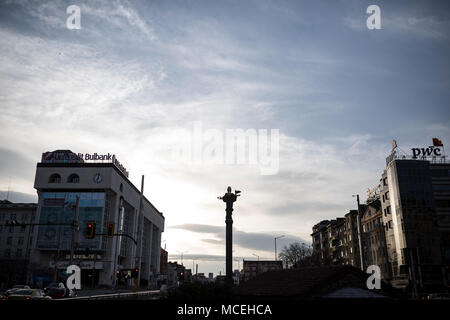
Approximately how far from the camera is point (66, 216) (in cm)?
8262

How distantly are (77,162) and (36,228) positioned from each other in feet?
57.0

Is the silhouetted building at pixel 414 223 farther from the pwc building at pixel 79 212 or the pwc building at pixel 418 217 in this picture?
the pwc building at pixel 79 212

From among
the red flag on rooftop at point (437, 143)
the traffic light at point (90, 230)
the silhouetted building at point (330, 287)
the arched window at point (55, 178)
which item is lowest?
the silhouetted building at point (330, 287)

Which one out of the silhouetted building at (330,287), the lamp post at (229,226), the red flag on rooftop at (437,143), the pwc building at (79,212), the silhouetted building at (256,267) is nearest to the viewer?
the silhouetted building at (330,287)

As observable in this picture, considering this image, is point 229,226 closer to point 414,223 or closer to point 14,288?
point 14,288

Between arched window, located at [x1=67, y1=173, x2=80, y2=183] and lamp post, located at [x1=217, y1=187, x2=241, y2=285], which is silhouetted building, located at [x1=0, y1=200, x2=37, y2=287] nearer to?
arched window, located at [x1=67, y1=173, x2=80, y2=183]

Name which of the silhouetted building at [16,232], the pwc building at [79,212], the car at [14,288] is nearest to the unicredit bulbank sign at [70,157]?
the pwc building at [79,212]

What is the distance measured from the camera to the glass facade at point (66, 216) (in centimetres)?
8069

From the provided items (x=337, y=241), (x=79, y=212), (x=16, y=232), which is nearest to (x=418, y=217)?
(x=337, y=241)

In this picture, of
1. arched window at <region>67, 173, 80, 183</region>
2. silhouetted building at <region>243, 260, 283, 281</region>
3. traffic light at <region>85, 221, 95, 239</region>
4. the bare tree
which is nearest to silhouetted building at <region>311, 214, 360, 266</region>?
the bare tree
